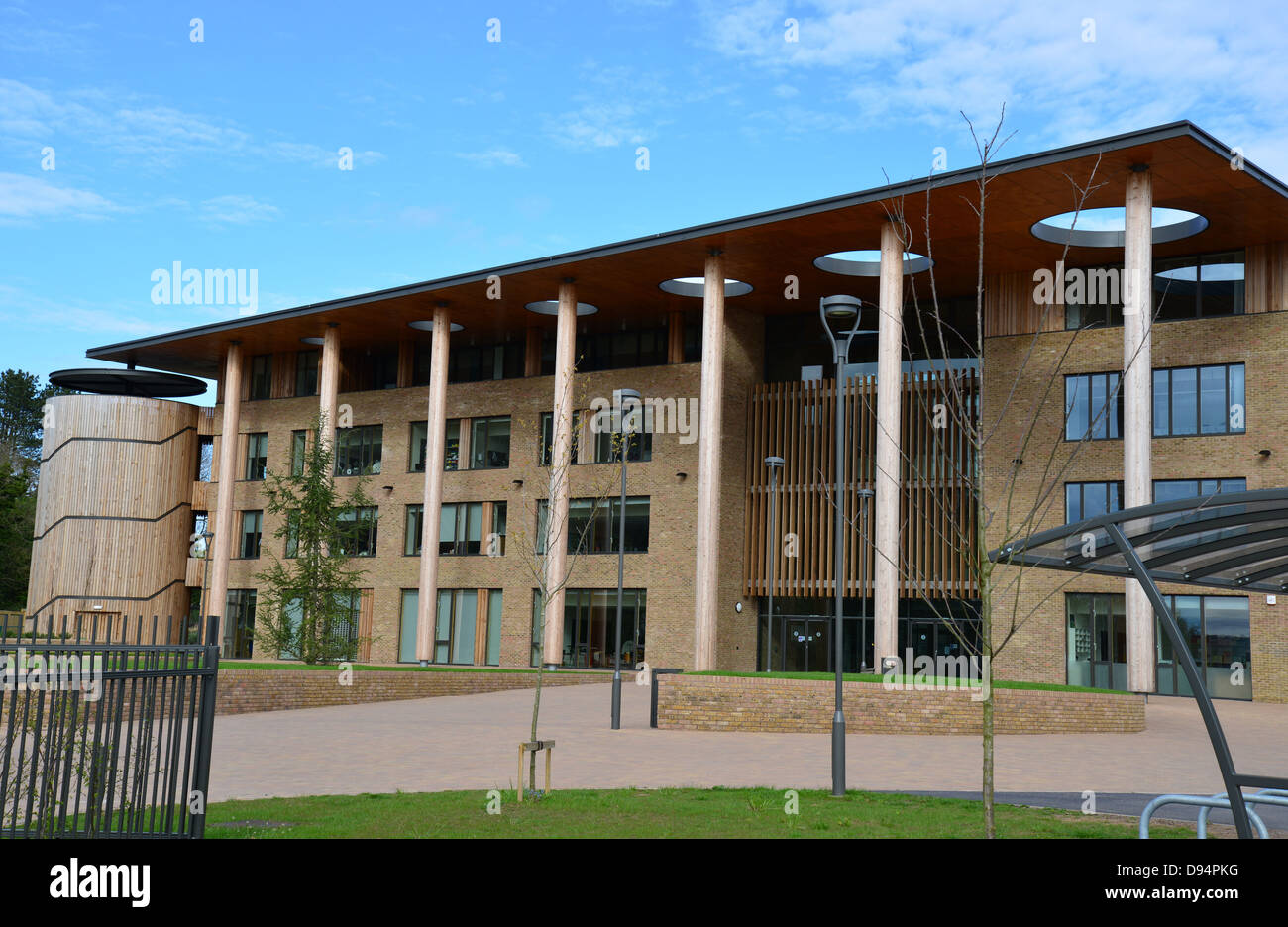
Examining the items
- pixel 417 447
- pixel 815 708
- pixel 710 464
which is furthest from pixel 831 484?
pixel 815 708

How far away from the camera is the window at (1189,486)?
31594 mm

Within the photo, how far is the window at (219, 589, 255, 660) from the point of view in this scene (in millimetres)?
48562

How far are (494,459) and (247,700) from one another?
2148 centimetres

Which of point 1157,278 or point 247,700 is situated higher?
point 1157,278

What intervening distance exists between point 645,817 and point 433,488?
108 feet

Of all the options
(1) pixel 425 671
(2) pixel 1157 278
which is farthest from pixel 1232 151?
(1) pixel 425 671

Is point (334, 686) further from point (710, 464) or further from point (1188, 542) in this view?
point (1188, 542)

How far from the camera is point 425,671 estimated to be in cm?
2944

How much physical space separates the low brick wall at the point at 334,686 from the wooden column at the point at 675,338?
12907 millimetres

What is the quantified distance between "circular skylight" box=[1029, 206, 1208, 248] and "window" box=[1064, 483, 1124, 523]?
670 cm

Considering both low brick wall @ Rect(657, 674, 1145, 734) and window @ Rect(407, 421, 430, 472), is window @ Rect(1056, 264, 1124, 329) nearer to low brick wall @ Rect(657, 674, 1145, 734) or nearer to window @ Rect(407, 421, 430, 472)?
low brick wall @ Rect(657, 674, 1145, 734)

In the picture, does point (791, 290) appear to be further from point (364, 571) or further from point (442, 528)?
point (364, 571)

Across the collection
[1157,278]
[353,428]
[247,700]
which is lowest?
[247,700]

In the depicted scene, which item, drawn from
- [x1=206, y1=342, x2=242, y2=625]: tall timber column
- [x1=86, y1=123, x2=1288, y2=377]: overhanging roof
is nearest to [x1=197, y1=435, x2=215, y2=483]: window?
[x1=206, y1=342, x2=242, y2=625]: tall timber column
